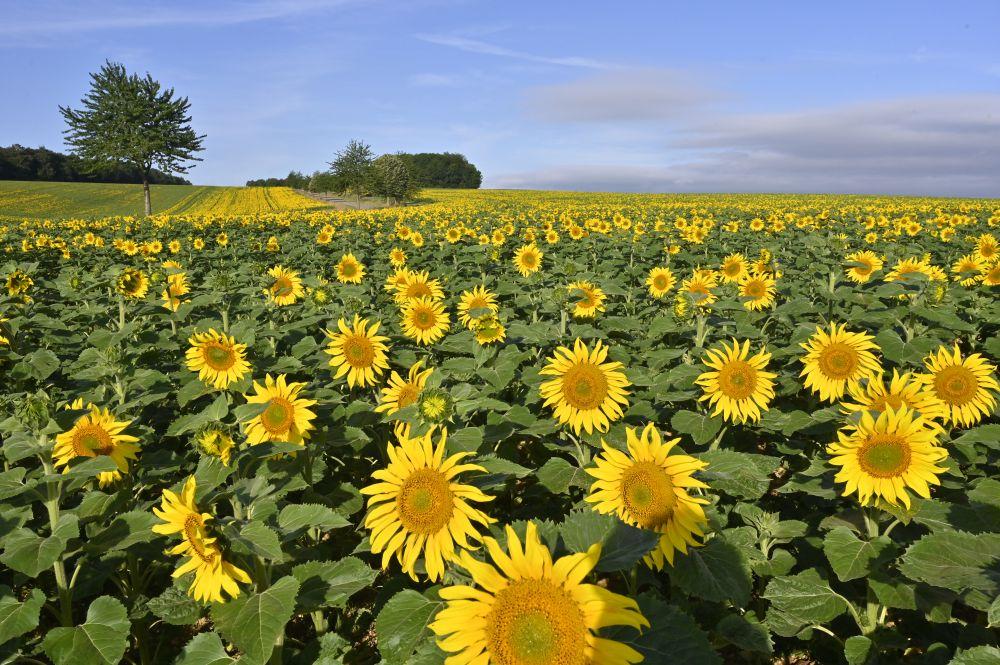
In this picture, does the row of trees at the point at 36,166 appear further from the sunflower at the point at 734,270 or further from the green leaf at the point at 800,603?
the green leaf at the point at 800,603

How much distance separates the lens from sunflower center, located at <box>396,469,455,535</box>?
2.14m

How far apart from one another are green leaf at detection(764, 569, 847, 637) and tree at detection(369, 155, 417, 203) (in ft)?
209

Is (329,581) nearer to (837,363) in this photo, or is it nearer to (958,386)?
(837,363)

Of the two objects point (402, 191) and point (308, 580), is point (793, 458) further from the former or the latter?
point (402, 191)

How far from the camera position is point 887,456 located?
263cm

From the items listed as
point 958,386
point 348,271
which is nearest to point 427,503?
point 958,386

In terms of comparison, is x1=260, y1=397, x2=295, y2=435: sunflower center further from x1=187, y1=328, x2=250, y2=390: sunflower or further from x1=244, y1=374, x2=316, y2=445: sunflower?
x1=187, y1=328, x2=250, y2=390: sunflower

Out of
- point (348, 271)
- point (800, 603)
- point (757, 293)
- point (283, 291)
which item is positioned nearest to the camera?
point (800, 603)

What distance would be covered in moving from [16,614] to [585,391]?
2875 mm

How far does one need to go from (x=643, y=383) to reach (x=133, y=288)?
6153 millimetres

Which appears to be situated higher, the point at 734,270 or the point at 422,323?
the point at 734,270

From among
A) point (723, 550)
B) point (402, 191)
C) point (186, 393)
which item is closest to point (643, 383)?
point (723, 550)

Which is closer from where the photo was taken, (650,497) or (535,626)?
(535,626)

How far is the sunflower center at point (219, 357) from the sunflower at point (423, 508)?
252 cm
